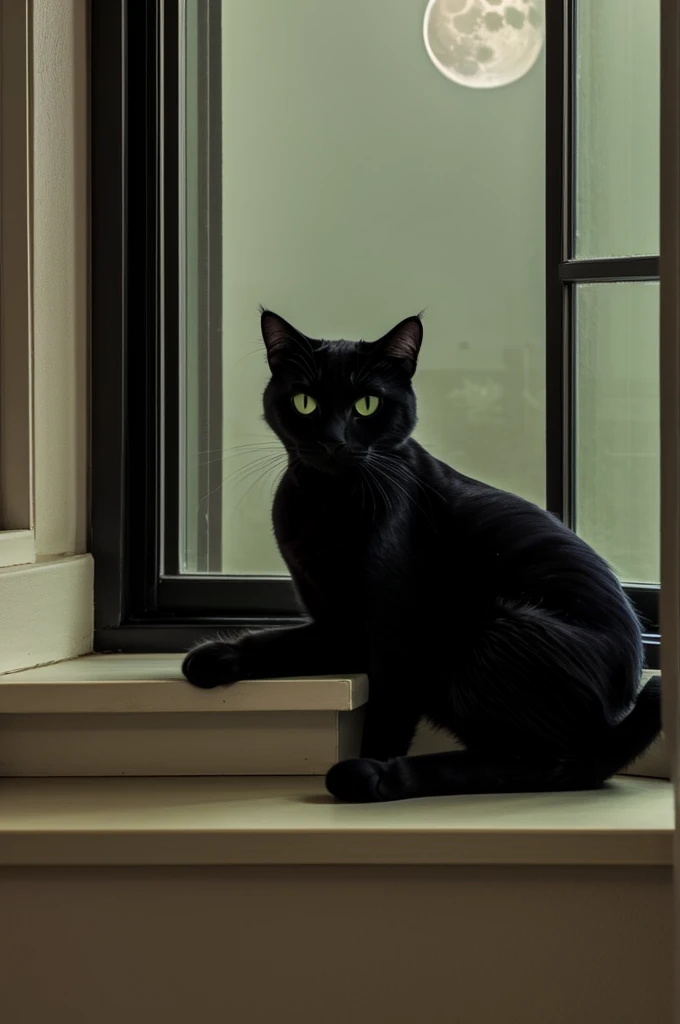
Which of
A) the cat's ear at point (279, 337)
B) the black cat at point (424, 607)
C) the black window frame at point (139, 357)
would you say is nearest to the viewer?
the black cat at point (424, 607)

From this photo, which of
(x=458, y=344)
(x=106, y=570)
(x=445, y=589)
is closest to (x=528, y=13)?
(x=458, y=344)

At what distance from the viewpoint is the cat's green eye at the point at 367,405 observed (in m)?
1.08

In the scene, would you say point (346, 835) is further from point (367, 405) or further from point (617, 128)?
point (617, 128)

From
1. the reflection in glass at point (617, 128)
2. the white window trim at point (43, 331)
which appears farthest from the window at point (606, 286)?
the white window trim at point (43, 331)

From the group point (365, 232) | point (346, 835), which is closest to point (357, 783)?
point (346, 835)

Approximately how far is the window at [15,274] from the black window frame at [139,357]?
163mm

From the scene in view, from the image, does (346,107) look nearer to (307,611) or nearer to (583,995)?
(307,611)

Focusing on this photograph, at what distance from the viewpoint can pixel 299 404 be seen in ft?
3.56

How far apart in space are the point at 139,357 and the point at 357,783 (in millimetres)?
708

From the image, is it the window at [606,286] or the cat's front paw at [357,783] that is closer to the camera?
→ the cat's front paw at [357,783]

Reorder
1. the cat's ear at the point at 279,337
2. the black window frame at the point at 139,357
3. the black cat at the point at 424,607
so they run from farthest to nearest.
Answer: the black window frame at the point at 139,357 → the cat's ear at the point at 279,337 → the black cat at the point at 424,607

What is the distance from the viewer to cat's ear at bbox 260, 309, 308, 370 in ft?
3.59

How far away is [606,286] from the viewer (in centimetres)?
123

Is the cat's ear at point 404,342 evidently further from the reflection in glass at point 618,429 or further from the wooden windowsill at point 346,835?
the wooden windowsill at point 346,835
